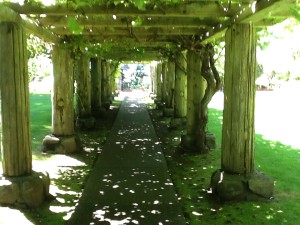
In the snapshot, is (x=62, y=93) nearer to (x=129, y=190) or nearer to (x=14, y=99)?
(x=14, y=99)

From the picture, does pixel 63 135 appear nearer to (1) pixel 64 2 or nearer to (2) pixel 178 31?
(2) pixel 178 31

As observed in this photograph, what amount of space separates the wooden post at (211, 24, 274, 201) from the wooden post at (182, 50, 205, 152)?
145 inches

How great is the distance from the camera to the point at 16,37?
5.42 metres

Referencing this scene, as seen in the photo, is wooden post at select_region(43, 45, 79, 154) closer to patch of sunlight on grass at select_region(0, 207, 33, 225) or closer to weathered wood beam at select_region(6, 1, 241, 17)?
weathered wood beam at select_region(6, 1, 241, 17)

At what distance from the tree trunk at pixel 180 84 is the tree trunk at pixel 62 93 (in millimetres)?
4427

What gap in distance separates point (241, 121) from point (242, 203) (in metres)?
1.42

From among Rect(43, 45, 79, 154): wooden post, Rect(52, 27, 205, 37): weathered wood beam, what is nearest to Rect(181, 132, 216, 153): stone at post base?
Rect(52, 27, 205, 37): weathered wood beam

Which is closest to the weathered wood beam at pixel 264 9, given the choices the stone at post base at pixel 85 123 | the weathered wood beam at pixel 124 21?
the weathered wood beam at pixel 124 21

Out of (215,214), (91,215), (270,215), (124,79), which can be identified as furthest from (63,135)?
(124,79)

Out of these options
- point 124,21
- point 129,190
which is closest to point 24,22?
point 124,21

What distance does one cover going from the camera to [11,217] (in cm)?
512

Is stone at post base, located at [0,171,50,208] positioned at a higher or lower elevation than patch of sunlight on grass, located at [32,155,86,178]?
higher

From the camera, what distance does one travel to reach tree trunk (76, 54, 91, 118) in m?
13.5

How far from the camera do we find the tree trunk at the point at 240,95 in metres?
5.83
